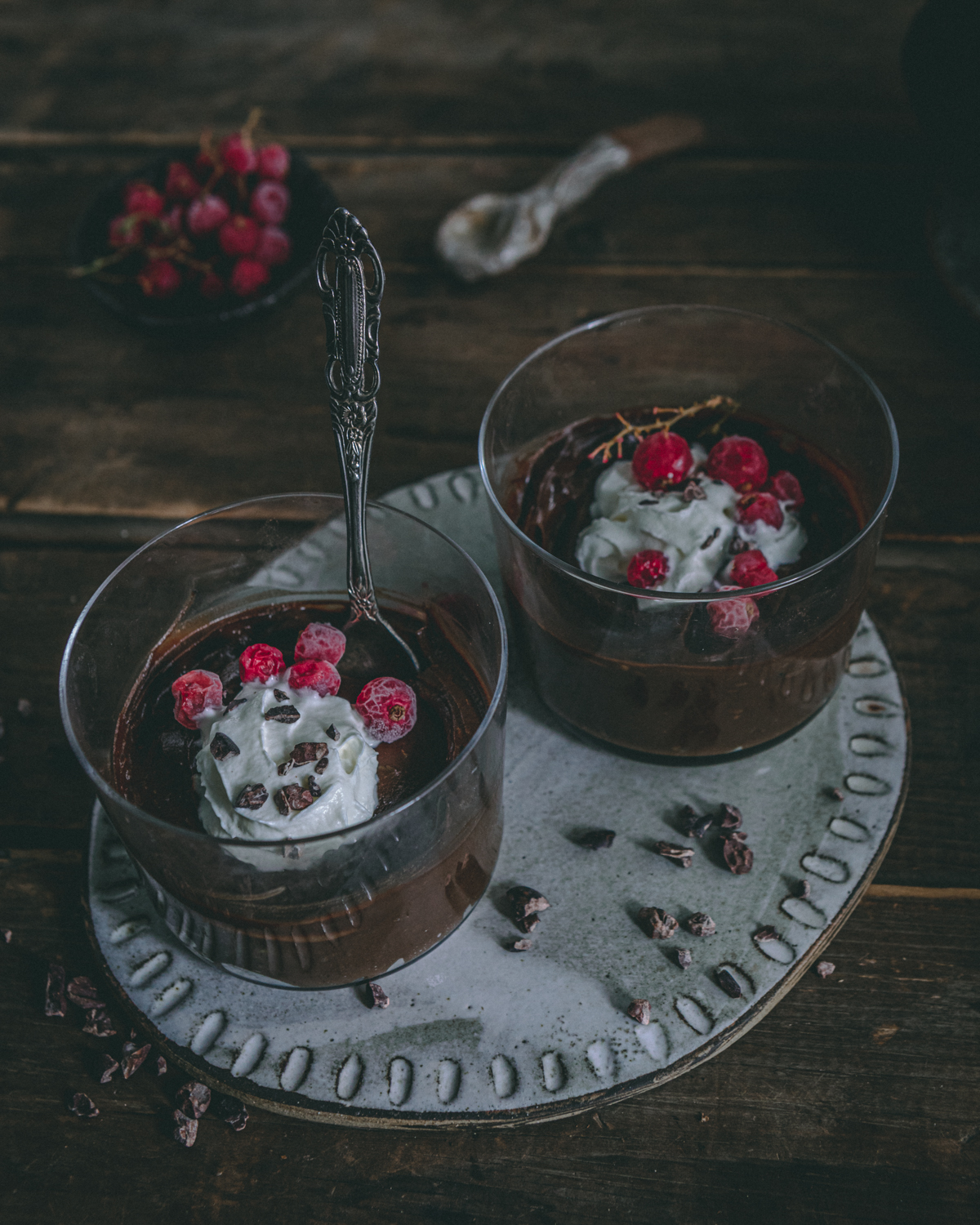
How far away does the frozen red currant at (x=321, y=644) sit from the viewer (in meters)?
1.02

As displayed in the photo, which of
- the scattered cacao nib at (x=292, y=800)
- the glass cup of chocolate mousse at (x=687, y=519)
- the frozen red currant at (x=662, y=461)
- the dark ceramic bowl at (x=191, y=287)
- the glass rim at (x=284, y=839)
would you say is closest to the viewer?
the glass rim at (x=284, y=839)

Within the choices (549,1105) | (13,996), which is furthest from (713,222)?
(13,996)

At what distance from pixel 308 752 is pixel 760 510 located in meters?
0.52

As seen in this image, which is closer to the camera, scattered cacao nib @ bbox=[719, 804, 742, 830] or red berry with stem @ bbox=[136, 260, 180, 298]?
scattered cacao nib @ bbox=[719, 804, 742, 830]

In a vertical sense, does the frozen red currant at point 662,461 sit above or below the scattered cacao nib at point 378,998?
above

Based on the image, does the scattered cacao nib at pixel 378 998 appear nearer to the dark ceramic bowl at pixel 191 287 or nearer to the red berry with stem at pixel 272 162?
the dark ceramic bowl at pixel 191 287

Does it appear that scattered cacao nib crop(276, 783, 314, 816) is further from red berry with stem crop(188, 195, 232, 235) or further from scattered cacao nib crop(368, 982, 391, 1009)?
red berry with stem crop(188, 195, 232, 235)

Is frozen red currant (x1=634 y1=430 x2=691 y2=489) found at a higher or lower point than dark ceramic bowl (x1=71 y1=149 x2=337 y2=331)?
higher

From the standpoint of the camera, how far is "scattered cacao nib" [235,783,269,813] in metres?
0.87

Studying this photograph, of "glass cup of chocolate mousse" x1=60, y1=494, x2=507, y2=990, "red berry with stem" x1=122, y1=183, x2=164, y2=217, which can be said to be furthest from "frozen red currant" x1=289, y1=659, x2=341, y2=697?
"red berry with stem" x1=122, y1=183, x2=164, y2=217

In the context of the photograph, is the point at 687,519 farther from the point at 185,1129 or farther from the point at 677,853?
the point at 185,1129

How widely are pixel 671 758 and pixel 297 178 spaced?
3.91 feet

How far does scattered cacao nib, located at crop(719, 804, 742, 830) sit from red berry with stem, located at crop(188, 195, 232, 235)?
1.22 m

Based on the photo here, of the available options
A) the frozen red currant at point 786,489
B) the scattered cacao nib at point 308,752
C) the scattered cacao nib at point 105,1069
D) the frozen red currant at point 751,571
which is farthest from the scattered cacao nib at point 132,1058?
the frozen red currant at point 786,489
